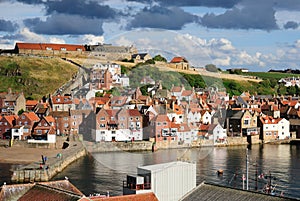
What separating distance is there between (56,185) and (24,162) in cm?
1885

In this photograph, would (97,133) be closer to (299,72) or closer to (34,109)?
(34,109)

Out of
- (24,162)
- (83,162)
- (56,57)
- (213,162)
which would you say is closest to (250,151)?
(213,162)

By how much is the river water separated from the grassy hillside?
2769cm

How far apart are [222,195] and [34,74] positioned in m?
56.1

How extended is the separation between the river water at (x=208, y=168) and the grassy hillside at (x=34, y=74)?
27.7 meters

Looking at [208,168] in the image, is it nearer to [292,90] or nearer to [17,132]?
[17,132]

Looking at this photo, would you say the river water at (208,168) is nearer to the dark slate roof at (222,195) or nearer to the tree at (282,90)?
the dark slate roof at (222,195)

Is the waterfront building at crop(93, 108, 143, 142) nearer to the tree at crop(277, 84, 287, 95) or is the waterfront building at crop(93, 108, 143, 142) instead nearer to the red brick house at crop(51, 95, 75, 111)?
the red brick house at crop(51, 95, 75, 111)

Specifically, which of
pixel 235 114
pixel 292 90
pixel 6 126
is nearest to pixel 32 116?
pixel 6 126

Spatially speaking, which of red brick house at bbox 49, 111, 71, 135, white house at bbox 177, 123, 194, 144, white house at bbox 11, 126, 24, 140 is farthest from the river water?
white house at bbox 11, 126, 24, 140

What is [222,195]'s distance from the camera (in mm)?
13617

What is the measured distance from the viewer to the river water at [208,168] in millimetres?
22950

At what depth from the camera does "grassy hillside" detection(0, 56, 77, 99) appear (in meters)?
62.9

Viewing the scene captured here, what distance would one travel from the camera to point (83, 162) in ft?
111
